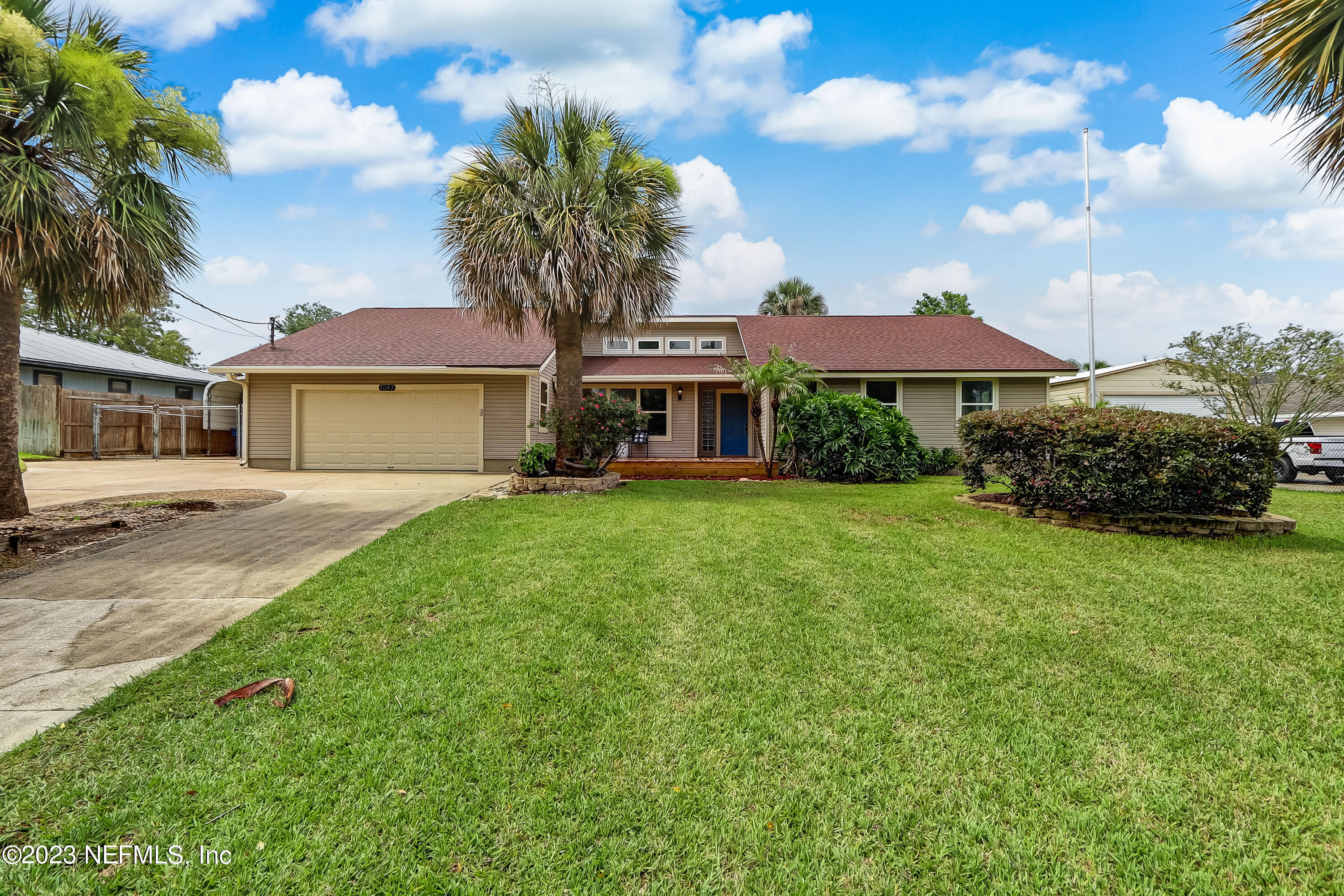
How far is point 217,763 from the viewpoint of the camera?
89.4 inches

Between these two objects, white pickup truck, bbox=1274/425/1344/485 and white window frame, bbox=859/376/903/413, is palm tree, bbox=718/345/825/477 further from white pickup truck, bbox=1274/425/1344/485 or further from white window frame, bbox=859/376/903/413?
white pickup truck, bbox=1274/425/1344/485

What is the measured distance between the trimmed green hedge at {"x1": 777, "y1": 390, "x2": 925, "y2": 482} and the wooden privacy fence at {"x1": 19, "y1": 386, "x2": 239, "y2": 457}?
20215 millimetres

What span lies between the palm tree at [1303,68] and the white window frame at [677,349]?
44.3ft

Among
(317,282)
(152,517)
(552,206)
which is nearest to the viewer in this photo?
(152,517)

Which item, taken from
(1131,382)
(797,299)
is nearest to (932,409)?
(1131,382)

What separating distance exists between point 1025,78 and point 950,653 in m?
13.6

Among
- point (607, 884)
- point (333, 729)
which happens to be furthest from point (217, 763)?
point (607, 884)

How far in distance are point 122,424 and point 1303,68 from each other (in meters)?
27.8

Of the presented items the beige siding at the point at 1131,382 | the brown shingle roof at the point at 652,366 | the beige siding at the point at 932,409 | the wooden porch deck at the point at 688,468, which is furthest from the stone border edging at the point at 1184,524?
the beige siding at the point at 1131,382

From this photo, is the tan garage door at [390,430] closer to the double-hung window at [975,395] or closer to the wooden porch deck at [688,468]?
the wooden porch deck at [688,468]

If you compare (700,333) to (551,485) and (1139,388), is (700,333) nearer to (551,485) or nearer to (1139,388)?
(551,485)

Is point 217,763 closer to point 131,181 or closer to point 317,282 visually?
point 131,181

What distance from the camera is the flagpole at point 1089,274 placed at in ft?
54.0

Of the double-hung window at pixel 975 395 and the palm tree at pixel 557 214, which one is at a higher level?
the palm tree at pixel 557 214
